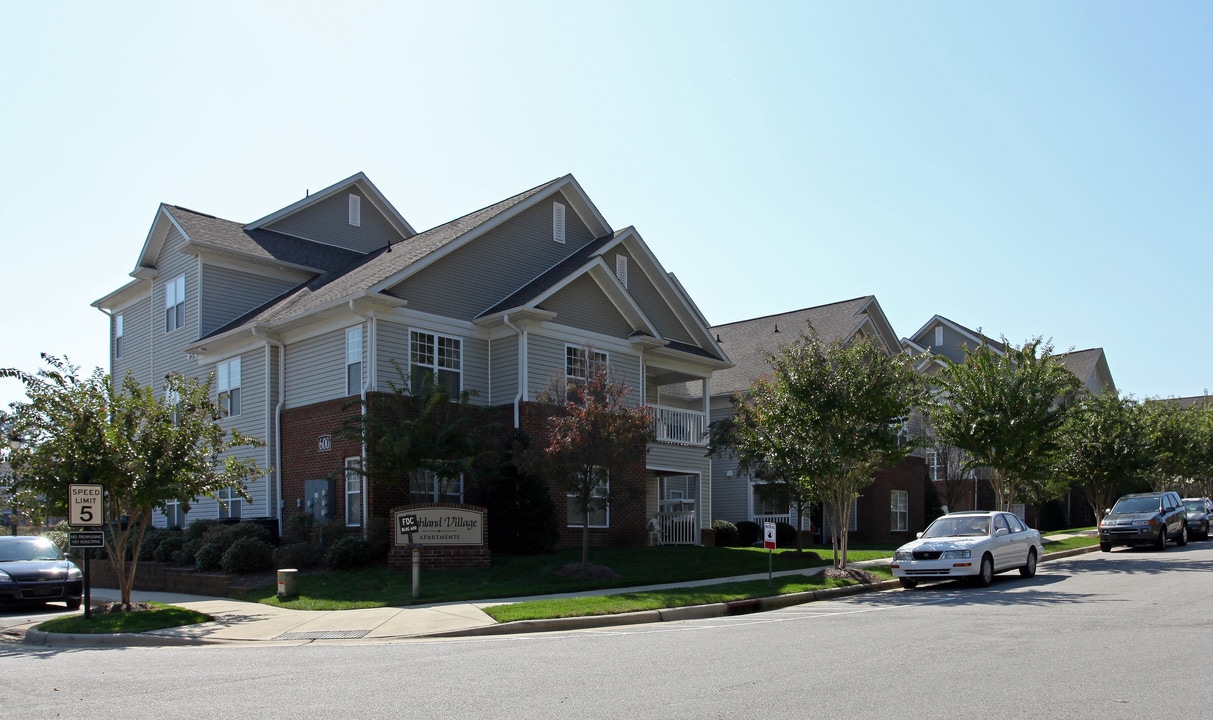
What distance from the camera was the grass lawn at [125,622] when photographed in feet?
51.5

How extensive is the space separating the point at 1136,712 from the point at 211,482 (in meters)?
15.4

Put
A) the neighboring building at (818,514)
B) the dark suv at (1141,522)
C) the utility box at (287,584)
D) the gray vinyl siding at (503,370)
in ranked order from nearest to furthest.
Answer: the utility box at (287,584)
the gray vinyl siding at (503,370)
the dark suv at (1141,522)
the neighboring building at (818,514)

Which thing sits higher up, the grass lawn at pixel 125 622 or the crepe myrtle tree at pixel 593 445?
the crepe myrtle tree at pixel 593 445

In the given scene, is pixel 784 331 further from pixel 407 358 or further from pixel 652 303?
pixel 407 358

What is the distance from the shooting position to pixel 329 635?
14.9 metres

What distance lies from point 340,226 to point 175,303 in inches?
217

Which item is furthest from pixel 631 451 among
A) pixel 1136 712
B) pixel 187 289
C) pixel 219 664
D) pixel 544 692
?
pixel 187 289

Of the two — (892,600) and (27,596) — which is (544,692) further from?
(27,596)

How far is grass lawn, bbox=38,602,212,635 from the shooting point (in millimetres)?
15711

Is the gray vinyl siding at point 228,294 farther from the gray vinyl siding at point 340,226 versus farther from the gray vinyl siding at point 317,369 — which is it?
the gray vinyl siding at point 317,369

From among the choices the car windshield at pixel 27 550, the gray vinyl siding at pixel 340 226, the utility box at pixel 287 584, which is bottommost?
the utility box at pixel 287 584

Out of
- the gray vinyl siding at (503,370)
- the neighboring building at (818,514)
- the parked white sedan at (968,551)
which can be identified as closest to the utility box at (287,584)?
the gray vinyl siding at (503,370)

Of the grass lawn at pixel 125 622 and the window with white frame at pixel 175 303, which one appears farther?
the window with white frame at pixel 175 303

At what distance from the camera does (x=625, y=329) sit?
1132 inches
